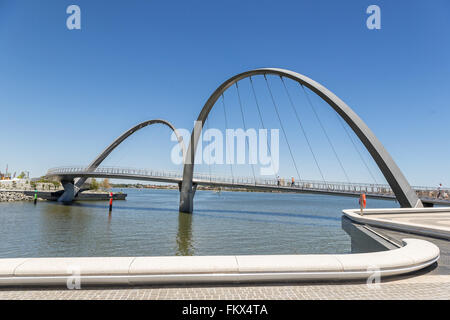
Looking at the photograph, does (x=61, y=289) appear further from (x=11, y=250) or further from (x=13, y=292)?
(x=11, y=250)

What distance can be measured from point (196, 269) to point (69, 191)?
59.3 m

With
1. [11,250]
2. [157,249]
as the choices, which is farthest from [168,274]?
[11,250]

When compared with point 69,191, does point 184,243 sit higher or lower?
higher

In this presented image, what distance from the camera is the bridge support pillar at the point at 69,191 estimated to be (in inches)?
2063

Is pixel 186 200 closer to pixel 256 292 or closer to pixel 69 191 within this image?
pixel 69 191

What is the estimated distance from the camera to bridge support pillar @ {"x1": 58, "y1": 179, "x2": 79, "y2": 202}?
172ft

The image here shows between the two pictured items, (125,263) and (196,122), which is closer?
(125,263)

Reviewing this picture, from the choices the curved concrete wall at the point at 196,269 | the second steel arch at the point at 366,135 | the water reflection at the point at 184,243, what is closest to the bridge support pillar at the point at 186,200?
the water reflection at the point at 184,243

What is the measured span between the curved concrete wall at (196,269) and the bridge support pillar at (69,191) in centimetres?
5680

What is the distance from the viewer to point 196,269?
12.9ft

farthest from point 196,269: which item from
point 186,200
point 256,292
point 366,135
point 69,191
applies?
point 69,191
